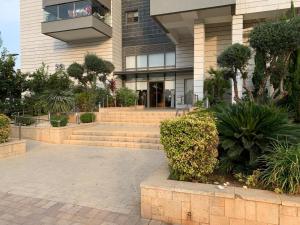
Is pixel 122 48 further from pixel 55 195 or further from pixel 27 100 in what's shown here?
pixel 55 195

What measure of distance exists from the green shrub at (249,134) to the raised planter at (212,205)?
922mm

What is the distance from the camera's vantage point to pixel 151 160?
27.6 ft

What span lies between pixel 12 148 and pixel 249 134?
7.70 metres

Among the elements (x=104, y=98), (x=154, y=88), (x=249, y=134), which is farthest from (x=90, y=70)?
(x=249, y=134)

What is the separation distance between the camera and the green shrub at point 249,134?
481 cm

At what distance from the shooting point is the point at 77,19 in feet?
71.9

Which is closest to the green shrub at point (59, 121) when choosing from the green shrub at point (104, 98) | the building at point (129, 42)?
the green shrub at point (104, 98)

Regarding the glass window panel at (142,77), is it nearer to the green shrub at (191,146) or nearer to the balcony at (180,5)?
the balcony at (180,5)

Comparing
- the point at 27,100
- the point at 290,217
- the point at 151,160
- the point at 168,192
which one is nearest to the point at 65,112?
the point at 27,100

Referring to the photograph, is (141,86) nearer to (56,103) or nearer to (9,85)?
(9,85)

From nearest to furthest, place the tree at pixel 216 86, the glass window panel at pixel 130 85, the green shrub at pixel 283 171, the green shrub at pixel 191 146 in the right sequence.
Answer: the green shrub at pixel 283 171, the green shrub at pixel 191 146, the tree at pixel 216 86, the glass window panel at pixel 130 85

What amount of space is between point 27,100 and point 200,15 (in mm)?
11844

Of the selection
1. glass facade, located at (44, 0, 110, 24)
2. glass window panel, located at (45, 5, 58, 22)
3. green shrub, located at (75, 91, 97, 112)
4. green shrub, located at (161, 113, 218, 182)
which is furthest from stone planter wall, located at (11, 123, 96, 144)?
glass window panel, located at (45, 5, 58, 22)

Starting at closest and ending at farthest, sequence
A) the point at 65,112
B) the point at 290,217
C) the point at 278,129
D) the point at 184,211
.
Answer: the point at 290,217
the point at 184,211
the point at 278,129
the point at 65,112
